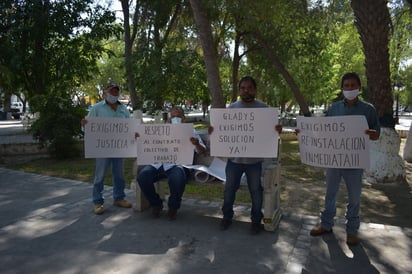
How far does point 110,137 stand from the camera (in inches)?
221

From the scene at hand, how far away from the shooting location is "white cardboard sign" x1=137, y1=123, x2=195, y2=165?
5324 mm

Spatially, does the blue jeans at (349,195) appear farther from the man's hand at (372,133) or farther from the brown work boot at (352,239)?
the man's hand at (372,133)

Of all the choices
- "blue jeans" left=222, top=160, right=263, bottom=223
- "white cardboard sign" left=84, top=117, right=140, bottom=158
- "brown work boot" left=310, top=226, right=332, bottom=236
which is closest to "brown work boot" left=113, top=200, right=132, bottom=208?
"white cardboard sign" left=84, top=117, right=140, bottom=158

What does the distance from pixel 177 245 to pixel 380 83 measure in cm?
626

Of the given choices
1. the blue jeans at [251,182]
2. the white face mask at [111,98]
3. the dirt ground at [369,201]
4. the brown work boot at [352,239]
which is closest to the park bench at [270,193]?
the blue jeans at [251,182]

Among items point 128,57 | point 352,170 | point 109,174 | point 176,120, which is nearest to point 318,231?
point 352,170

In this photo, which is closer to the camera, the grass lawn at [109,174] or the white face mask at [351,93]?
the white face mask at [351,93]

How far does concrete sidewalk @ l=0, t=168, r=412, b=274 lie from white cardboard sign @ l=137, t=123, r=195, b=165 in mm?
876

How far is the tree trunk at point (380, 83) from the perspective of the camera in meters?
7.84

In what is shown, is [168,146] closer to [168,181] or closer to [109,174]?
[168,181]

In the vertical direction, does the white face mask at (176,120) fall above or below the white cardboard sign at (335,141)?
above

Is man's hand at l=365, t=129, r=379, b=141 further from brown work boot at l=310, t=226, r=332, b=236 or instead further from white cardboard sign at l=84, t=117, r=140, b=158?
white cardboard sign at l=84, t=117, r=140, b=158

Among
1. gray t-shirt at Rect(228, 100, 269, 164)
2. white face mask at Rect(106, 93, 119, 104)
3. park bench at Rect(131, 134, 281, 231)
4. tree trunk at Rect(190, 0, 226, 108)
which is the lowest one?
park bench at Rect(131, 134, 281, 231)

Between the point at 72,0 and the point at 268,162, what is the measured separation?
12.0 m
